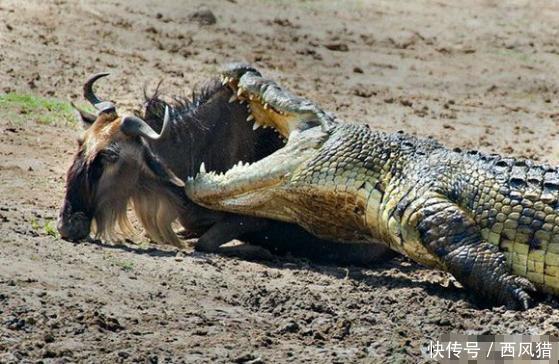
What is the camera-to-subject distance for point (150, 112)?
8227mm

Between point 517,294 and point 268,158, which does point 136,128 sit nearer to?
point 268,158

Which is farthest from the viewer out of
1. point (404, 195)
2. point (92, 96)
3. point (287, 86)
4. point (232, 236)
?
point (287, 86)

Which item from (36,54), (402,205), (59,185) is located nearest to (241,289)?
(402,205)

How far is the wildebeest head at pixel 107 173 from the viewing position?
25.3 feet

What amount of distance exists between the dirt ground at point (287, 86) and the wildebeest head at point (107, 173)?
20 centimetres

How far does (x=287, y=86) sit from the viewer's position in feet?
39.4

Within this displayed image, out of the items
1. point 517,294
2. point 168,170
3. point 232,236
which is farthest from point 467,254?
point 168,170

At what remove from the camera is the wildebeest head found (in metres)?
7.71

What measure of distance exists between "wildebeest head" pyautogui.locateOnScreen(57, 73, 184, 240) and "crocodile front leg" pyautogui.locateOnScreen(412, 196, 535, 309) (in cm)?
163

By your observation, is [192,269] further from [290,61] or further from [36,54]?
[290,61]

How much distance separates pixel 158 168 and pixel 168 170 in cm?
7

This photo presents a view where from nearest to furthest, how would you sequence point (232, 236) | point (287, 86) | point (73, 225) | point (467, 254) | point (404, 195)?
1. point (467, 254)
2. point (404, 195)
3. point (73, 225)
4. point (232, 236)
5. point (287, 86)

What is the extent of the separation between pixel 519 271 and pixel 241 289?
1445 millimetres

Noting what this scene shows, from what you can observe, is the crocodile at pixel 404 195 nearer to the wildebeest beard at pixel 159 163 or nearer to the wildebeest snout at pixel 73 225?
the wildebeest beard at pixel 159 163
